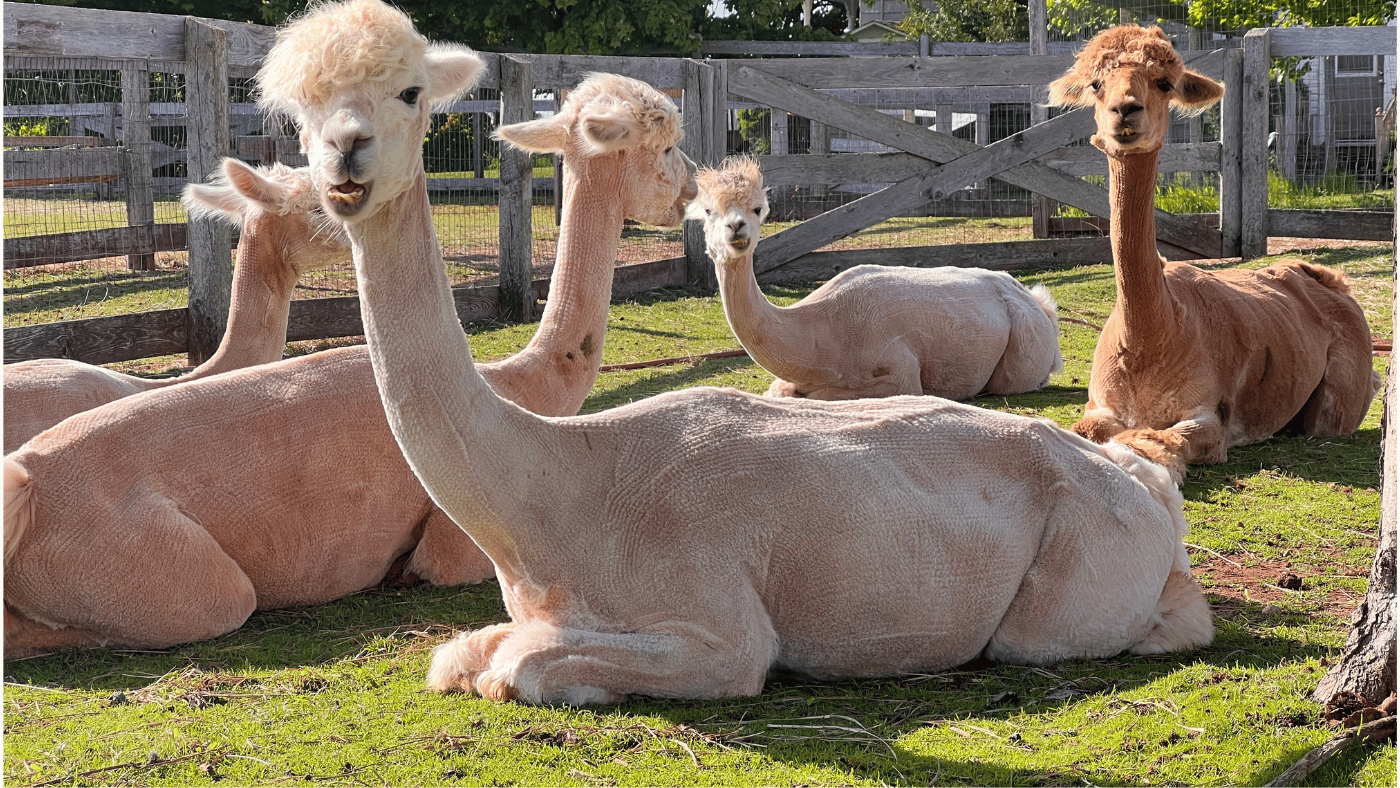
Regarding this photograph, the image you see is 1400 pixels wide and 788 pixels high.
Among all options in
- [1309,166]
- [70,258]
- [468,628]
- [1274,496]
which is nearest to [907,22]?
[1309,166]

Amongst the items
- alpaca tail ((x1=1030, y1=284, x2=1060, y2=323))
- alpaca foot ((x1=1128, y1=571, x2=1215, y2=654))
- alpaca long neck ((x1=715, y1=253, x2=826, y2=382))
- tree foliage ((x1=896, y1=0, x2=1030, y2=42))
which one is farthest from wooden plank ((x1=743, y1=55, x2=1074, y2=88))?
tree foliage ((x1=896, y1=0, x2=1030, y2=42))

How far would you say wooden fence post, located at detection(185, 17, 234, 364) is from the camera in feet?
30.0

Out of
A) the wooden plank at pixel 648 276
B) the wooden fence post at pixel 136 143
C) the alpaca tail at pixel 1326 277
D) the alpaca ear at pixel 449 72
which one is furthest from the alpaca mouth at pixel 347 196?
the wooden fence post at pixel 136 143

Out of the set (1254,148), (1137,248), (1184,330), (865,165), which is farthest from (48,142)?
(1184,330)

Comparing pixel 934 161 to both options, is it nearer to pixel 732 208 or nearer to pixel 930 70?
pixel 930 70

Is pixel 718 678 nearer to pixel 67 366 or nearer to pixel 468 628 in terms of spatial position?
pixel 468 628

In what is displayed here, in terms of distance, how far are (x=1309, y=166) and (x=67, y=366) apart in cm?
1738

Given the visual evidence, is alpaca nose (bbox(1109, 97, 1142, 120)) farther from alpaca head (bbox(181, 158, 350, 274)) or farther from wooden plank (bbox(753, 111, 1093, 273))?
wooden plank (bbox(753, 111, 1093, 273))

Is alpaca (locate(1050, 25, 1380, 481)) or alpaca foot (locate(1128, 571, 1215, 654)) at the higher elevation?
alpaca (locate(1050, 25, 1380, 481))

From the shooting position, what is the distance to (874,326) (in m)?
8.58

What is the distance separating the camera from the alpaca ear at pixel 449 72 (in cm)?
301

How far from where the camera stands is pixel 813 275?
47.1ft

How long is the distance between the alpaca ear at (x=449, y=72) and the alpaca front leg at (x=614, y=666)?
1.48m

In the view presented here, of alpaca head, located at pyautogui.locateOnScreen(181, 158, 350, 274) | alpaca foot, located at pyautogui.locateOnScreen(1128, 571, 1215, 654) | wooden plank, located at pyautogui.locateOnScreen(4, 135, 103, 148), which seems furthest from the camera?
wooden plank, located at pyautogui.locateOnScreen(4, 135, 103, 148)
